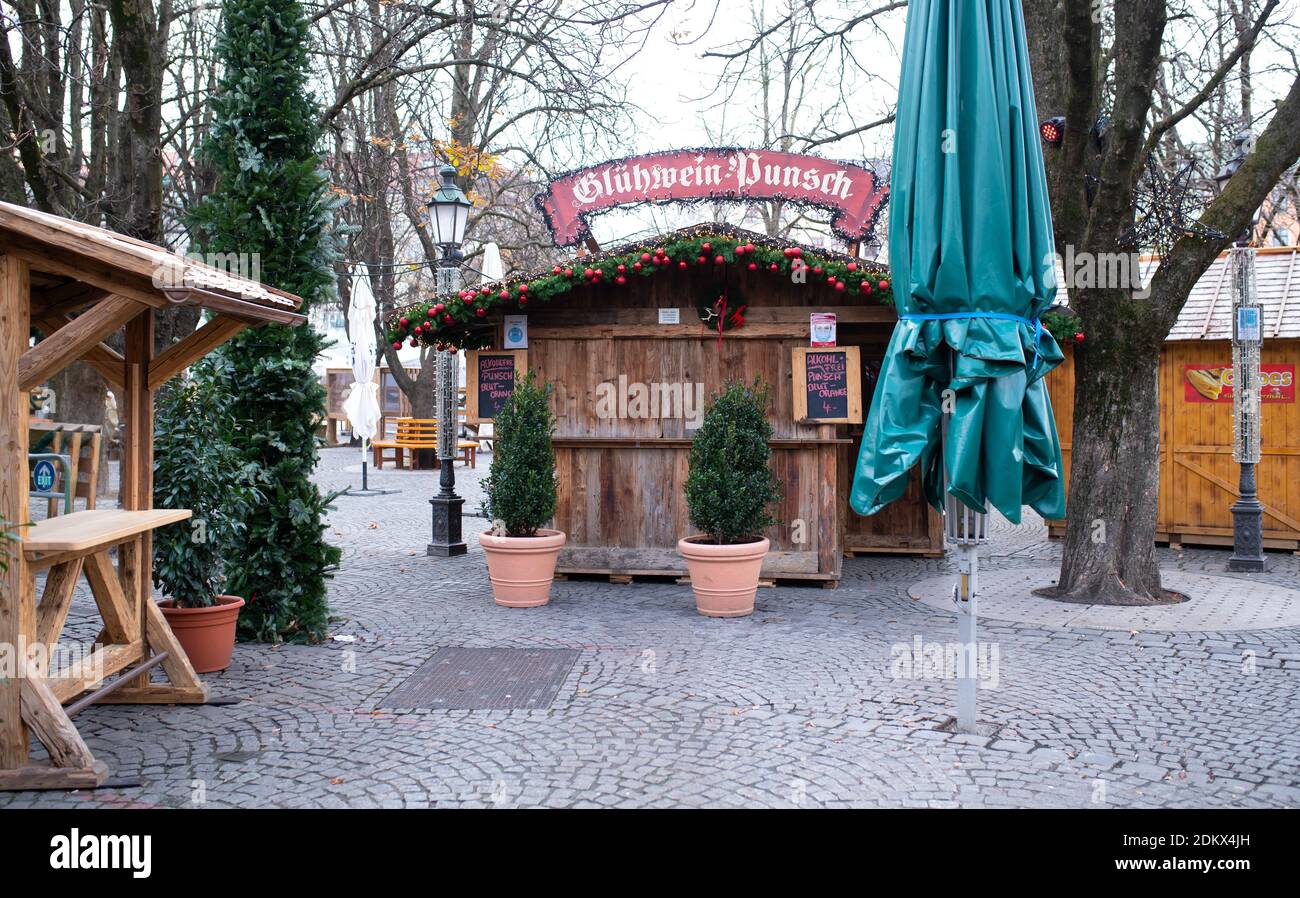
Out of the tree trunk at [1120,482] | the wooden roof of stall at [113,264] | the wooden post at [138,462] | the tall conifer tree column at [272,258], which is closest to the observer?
the wooden roof of stall at [113,264]

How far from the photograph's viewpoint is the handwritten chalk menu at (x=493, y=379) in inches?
392

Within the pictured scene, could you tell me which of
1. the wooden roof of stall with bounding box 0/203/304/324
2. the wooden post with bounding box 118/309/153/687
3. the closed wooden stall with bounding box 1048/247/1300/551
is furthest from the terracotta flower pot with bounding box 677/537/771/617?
the closed wooden stall with bounding box 1048/247/1300/551

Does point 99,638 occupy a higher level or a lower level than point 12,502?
lower

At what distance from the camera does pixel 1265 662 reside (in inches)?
263

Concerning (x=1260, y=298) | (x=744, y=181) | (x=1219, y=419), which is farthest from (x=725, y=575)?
(x=1260, y=298)

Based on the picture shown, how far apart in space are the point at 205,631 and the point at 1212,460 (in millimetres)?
11114

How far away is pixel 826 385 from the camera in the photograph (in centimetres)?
933

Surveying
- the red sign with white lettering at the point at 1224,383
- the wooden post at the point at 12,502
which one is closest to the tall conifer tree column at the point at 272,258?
the wooden post at the point at 12,502

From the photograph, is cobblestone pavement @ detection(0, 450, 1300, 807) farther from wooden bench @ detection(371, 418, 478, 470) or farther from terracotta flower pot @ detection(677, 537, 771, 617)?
wooden bench @ detection(371, 418, 478, 470)

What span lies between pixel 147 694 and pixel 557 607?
3606 millimetres

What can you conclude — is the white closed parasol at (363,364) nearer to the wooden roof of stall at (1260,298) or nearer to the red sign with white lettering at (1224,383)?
the wooden roof of stall at (1260,298)

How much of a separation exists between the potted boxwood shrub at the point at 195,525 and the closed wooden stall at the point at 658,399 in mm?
3856

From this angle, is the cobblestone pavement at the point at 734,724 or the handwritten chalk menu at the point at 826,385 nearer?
the cobblestone pavement at the point at 734,724

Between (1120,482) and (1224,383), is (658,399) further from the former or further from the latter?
(1224,383)
